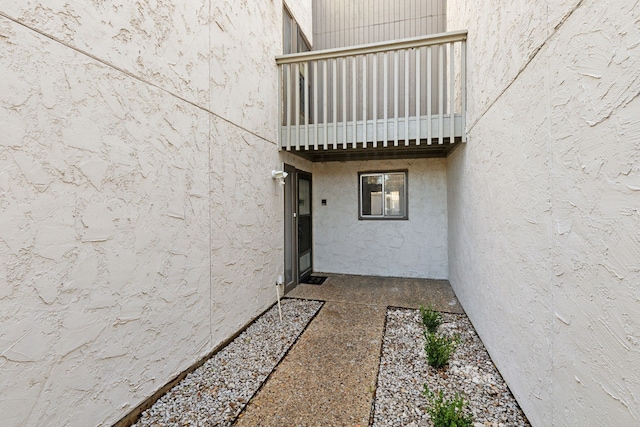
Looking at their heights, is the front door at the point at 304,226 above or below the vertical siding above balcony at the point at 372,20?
below

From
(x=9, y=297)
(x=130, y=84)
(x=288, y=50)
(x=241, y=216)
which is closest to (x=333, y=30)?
(x=288, y=50)

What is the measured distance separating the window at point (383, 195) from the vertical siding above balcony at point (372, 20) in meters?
3.07

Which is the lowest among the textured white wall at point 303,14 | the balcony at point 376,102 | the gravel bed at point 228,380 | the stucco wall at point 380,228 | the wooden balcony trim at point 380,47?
the gravel bed at point 228,380

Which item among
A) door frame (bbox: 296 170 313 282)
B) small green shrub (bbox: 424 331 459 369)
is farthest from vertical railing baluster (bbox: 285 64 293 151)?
small green shrub (bbox: 424 331 459 369)

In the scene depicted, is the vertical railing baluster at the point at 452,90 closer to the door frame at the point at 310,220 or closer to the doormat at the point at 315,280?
the door frame at the point at 310,220

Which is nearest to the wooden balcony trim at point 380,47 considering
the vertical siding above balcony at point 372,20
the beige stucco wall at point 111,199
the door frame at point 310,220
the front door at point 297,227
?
the beige stucco wall at point 111,199

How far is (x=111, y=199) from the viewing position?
1854mm

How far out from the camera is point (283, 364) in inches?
107

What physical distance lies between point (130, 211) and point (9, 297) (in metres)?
0.76

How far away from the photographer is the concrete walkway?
208 centimetres

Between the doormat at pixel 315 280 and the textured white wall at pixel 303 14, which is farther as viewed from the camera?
the doormat at pixel 315 280

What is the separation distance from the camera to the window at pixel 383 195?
574 centimetres

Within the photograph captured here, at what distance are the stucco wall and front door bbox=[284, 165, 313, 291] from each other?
346 mm

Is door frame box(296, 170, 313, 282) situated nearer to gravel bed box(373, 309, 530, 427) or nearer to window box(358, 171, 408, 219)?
window box(358, 171, 408, 219)
